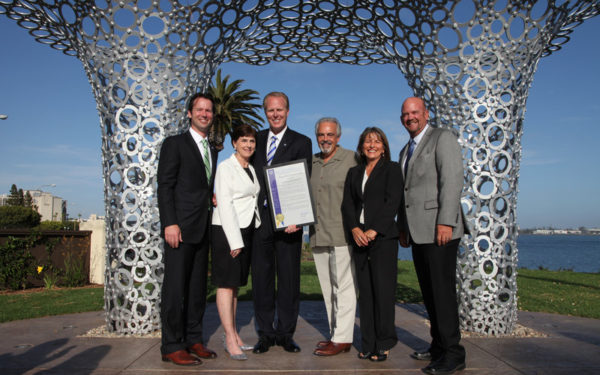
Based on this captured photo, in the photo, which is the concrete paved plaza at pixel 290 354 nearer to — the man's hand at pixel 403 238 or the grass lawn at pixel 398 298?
the man's hand at pixel 403 238

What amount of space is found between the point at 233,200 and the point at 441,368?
2.28 meters

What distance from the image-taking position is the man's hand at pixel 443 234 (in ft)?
11.9

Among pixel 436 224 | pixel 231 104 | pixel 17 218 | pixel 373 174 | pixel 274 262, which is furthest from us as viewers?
pixel 17 218

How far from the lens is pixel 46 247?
33.5ft

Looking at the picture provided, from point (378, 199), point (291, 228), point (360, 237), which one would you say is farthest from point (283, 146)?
point (360, 237)

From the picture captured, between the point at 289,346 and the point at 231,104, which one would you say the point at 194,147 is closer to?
the point at 289,346

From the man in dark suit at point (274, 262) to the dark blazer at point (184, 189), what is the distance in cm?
55

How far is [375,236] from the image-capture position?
3822mm

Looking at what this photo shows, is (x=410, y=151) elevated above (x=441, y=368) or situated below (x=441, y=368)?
above

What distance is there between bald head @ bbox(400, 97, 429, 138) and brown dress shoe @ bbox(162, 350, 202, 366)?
9.30 feet

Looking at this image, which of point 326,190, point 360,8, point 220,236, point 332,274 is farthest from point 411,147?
point 360,8

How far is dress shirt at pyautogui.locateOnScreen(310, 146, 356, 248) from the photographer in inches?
161

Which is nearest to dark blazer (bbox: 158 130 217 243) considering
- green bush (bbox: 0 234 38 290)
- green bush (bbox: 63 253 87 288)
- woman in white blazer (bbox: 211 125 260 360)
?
woman in white blazer (bbox: 211 125 260 360)

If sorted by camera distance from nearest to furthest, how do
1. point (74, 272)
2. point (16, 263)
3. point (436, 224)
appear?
point (436, 224), point (16, 263), point (74, 272)
